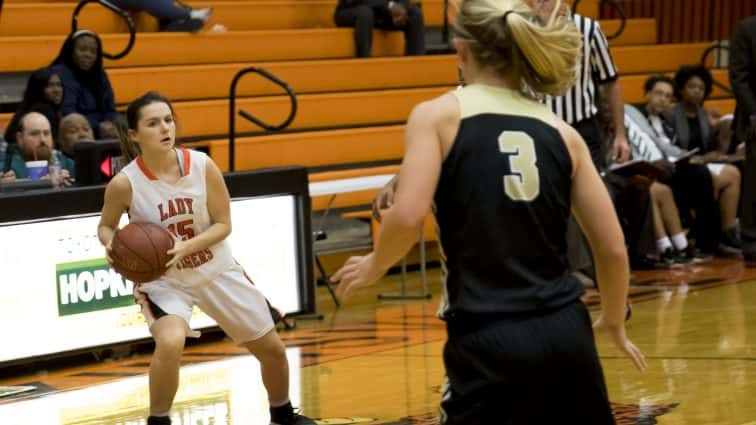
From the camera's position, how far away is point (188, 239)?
5.80 metres

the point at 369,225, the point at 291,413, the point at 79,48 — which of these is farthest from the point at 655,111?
the point at 291,413

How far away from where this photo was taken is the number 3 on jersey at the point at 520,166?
3.26 metres

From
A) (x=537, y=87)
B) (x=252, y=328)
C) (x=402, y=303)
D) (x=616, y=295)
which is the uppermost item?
(x=537, y=87)

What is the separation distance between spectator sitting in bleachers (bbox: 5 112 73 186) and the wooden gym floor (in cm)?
154

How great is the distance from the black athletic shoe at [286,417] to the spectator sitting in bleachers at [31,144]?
3.53 metres

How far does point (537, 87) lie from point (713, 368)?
382 cm

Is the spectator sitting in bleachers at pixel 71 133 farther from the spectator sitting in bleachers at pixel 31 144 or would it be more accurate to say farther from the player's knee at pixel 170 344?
the player's knee at pixel 170 344

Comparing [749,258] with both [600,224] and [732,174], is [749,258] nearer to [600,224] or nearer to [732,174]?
[732,174]

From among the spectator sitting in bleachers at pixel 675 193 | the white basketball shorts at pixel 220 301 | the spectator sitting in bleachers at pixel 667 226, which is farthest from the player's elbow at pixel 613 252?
the spectator sitting in bleachers at pixel 667 226

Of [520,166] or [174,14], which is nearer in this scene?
[520,166]

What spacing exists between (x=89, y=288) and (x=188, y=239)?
2.16 meters

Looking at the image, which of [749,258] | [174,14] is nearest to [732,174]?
[749,258]

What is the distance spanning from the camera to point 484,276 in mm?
3273

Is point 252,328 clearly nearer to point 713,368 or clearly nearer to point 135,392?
point 135,392
